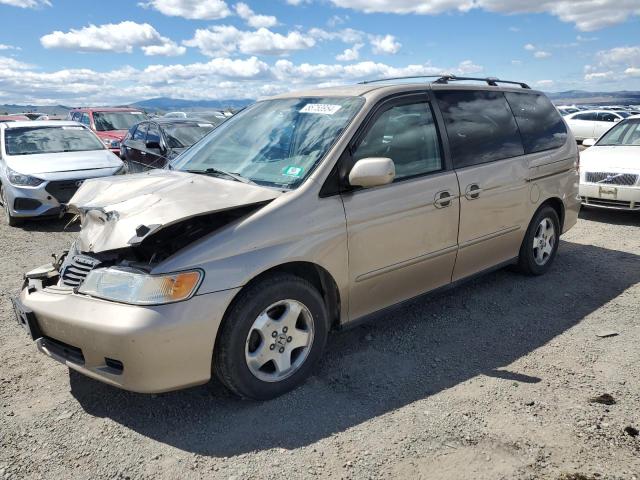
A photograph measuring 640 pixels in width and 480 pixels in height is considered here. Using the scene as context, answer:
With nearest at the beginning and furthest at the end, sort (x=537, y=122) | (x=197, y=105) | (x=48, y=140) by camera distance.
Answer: (x=537, y=122), (x=48, y=140), (x=197, y=105)

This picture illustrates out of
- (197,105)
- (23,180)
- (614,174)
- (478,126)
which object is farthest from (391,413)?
(197,105)

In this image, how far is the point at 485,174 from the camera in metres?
4.26

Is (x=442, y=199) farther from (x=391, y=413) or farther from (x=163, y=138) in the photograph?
(x=163, y=138)

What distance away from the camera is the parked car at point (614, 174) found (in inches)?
293

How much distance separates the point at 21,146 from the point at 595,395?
30.4 feet

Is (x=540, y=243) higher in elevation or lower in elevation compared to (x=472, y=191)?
lower

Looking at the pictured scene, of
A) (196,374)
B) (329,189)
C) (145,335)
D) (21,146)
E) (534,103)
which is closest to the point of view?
(145,335)

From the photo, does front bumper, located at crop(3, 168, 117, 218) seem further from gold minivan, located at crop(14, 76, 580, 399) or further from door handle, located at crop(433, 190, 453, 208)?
door handle, located at crop(433, 190, 453, 208)

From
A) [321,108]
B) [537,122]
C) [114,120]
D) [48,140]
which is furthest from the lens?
[114,120]

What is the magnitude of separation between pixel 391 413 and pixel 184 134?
27.4 feet

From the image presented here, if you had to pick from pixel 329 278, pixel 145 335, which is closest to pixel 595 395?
pixel 329 278

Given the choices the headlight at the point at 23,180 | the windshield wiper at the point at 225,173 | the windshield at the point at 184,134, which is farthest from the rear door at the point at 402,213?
the windshield at the point at 184,134

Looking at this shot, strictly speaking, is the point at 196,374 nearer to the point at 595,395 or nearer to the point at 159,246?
the point at 159,246

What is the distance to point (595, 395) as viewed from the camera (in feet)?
10.3
